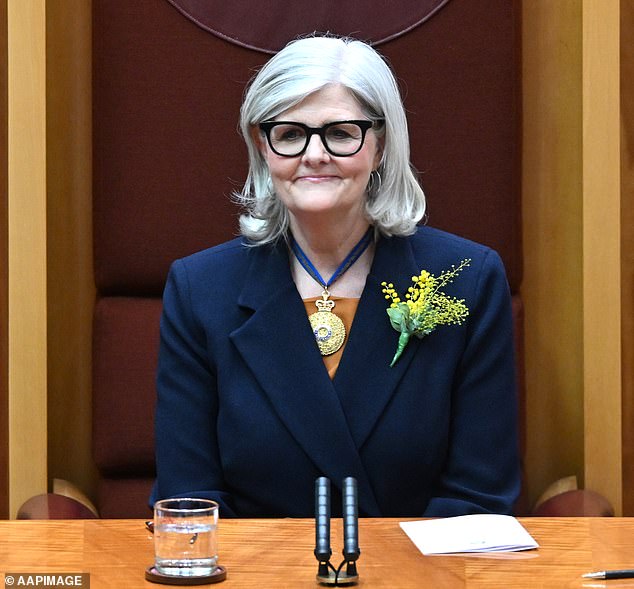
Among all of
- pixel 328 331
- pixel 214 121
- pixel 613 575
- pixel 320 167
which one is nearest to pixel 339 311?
pixel 328 331

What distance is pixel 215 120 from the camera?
9.85ft

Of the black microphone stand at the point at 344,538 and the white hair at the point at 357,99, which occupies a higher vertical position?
the white hair at the point at 357,99

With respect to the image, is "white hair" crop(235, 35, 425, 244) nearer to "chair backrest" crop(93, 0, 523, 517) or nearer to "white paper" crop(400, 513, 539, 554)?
"chair backrest" crop(93, 0, 523, 517)

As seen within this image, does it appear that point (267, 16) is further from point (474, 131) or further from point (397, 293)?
point (397, 293)

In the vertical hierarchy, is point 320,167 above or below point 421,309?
above

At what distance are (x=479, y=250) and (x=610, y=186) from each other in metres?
0.66

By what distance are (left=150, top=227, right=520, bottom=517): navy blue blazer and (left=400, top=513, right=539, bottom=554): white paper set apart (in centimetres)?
47

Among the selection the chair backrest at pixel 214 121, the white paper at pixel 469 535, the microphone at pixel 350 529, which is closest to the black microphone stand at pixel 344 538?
the microphone at pixel 350 529

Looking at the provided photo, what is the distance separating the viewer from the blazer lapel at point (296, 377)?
7.69 ft

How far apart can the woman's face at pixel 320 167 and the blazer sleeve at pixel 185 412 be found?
0.31 meters

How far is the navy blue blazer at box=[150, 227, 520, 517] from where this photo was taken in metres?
2.36

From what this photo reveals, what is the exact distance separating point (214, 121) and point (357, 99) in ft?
2.20

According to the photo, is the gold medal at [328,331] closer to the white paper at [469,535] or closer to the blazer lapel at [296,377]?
the blazer lapel at [296,377]

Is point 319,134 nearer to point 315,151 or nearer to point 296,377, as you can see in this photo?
point 315,151
